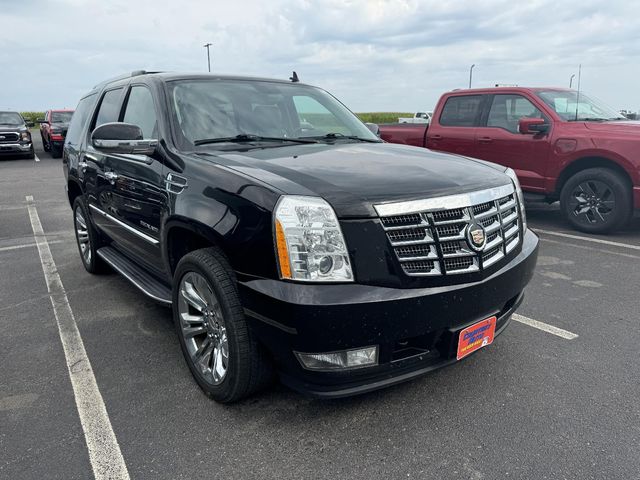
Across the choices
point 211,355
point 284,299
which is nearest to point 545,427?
point 284,299

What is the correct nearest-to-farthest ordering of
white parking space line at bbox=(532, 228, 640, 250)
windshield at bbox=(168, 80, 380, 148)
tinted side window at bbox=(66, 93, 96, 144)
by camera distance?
1. windshield at bbox=(168, 80, 380, 148)
2. tinted side window at bbox=(66, 93, 96, 144)
3. white parking space line at bbox=(532, 228, 640, 250)

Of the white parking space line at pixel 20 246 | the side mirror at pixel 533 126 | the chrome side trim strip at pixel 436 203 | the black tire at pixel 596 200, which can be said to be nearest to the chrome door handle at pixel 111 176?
the chrome side trim strip at pixel 436 203

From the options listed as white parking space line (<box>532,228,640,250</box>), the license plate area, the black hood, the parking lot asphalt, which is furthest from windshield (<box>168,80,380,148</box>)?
white parking space line (<box>532,228,640,250</box>)

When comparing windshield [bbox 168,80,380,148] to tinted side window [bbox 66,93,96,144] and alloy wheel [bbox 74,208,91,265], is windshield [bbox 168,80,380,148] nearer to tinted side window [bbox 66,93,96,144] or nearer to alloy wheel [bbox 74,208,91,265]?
tinted side window [bbox 66,93,96,144]

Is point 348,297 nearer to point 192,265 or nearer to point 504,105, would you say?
point 192,265

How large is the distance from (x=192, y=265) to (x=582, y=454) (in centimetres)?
209

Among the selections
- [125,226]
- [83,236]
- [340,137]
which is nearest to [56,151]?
[83,236]

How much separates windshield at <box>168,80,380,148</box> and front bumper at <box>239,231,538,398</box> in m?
1.35

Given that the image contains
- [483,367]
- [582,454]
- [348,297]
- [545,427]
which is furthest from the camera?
[483,367]

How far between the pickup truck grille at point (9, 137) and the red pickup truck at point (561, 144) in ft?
52.5

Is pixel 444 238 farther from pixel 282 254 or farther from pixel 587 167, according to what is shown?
pixel 587 167

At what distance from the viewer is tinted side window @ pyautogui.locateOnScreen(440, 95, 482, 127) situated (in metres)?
Answer: 7.71

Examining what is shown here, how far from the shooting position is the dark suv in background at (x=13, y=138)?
17516mm

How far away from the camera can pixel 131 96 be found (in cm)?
390
